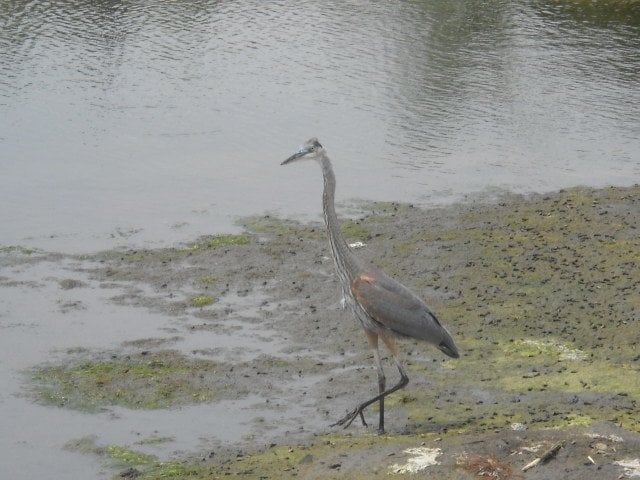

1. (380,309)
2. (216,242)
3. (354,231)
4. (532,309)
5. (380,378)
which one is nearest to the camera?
(380,309)

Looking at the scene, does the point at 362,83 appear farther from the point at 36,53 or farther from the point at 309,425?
the point at 309,425

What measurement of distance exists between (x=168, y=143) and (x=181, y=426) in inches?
607

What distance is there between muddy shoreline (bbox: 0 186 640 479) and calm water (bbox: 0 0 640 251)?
1.97 m

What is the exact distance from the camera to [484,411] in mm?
13852

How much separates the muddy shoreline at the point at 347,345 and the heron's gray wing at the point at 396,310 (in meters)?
1.10

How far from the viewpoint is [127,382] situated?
15.7 metres

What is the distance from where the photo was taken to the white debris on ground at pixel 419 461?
36.6 feet

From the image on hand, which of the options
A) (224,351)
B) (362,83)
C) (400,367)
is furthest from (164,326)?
(362,83)

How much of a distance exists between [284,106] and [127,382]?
58.7 ft

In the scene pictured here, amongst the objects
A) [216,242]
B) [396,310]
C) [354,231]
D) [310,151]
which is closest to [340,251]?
[396,310]

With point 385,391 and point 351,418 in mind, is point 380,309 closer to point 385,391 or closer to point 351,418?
point 385,391

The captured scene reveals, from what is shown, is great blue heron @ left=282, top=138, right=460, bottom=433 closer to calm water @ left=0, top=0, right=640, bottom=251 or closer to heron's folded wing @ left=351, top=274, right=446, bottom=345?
heron's folded wing @ left=351, top=274, right=446, bottom=345

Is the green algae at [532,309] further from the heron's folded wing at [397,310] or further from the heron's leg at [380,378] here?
the heron's folded wing at [397,310]

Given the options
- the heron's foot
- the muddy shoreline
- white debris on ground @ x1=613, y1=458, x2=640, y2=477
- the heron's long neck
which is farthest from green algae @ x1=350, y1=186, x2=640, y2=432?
the heron's long neck
